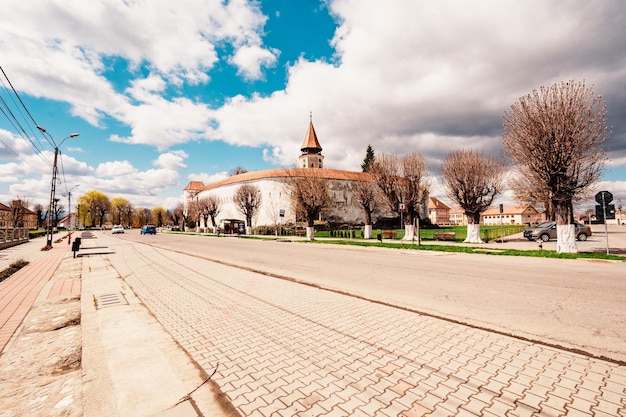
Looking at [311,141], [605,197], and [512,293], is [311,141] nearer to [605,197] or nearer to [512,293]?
[605,197]

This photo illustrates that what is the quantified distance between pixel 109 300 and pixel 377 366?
6.81 m

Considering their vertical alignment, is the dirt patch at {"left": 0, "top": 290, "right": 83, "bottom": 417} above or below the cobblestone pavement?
above

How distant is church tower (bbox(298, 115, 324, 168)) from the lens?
270 feet

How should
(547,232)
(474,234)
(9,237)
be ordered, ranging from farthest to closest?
(9,237)
(474,234)
(547,232)

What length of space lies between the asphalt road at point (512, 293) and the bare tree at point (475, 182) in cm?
1119

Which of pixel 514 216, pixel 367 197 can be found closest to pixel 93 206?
pixel 367 197

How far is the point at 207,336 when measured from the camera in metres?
4.82

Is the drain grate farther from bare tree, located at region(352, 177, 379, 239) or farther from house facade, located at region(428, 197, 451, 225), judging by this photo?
house facade, located at region(428, 197, 451, 225)

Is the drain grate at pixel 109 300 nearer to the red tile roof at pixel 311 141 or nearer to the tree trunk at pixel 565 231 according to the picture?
the tree trunk at pixel 565 231

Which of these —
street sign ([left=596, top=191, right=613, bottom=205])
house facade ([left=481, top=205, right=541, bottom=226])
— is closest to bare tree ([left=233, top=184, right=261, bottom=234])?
street sign ([left=596, top=191, right=613, bottom=205])

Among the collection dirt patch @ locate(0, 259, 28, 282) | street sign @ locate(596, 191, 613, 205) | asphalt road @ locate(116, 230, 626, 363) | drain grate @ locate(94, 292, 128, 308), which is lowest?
asphalt road @ locate(116, 230, 626, 363)

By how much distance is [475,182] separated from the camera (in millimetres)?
23531

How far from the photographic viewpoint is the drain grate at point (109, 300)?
675 cm

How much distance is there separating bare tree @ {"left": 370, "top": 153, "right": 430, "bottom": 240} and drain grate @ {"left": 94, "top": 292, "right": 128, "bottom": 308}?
23543 mm
